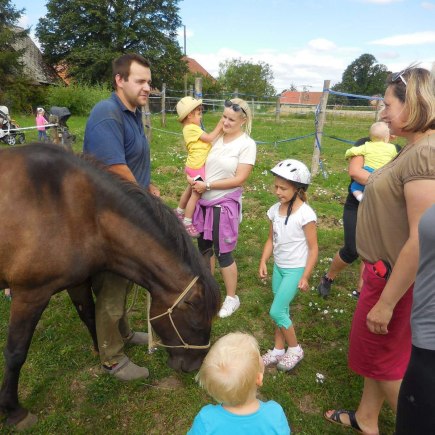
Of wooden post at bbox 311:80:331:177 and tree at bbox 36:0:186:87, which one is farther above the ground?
tree at bbox 36:0:186:87

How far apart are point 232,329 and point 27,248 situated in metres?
2.00

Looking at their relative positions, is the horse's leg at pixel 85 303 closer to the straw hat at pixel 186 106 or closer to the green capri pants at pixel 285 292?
the green capri pants at pixel 285 292

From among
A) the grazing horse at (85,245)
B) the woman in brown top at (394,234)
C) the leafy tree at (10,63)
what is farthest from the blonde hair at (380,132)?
the leafy tree at (10,63)

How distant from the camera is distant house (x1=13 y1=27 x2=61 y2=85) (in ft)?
115

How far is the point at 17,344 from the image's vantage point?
2.31m

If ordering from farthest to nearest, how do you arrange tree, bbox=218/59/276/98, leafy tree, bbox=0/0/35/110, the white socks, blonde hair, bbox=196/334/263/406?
1. tree, bbox=218/59/276/98
2. leafy tree, bbox=0/0/35/110
3. the white socks
4. blonde hair, bbox=196/334/263/406

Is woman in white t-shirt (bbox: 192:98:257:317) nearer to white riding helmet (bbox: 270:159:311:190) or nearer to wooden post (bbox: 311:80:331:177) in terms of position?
white riding helmet (bbox: 270:159:311:190)

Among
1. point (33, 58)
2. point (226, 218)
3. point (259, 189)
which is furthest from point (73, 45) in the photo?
point (226, 218)

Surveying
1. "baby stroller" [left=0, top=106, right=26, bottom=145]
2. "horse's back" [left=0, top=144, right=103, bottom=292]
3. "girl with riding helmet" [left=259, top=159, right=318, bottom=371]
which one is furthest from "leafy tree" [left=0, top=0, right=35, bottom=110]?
"girl with riding helmet" [left=259, top=159, right=318, bottom=371]

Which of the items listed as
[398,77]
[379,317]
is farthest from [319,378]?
[398,77]

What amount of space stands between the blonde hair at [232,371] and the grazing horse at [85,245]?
0.85 m

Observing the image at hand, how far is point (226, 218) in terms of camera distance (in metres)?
3.39

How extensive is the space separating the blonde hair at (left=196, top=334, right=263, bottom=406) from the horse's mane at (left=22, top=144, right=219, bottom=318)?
843mm

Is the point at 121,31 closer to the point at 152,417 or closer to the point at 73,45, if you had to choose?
the point at 73,45
